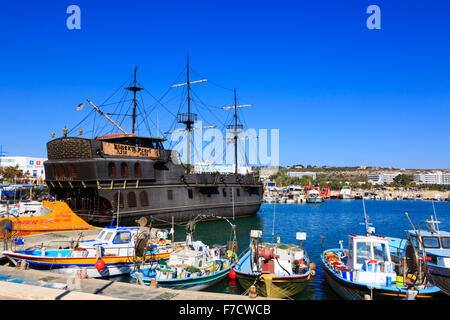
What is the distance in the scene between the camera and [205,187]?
43.2 metres

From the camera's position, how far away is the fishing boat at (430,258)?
14.4 m

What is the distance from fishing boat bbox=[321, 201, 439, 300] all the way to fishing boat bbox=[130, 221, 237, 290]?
230 inches

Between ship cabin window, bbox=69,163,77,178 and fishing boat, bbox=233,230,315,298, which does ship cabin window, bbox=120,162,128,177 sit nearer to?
ship cabin window, bbox=69,163,77,178

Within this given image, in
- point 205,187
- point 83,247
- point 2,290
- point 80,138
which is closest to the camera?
point 2,290

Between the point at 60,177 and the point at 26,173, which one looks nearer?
the point at 60,177

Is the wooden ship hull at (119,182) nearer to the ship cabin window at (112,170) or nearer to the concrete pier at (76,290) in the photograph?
the ship cabin window at (112,170)

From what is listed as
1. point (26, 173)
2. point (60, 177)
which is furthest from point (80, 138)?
point (26, 173)

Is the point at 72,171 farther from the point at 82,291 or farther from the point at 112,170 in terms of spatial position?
the point at 82,291

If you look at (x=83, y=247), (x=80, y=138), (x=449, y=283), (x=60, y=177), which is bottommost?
(x=449, y=283)

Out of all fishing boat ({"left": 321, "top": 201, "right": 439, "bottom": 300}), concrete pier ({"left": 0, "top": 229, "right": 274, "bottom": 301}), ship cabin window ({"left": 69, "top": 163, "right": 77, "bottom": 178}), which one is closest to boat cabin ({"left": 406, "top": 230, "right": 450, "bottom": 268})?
fishing boat ({"left": 321, "top": 201, "right": 439, "bottom": 300})

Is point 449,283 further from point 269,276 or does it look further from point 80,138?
point 80,138
